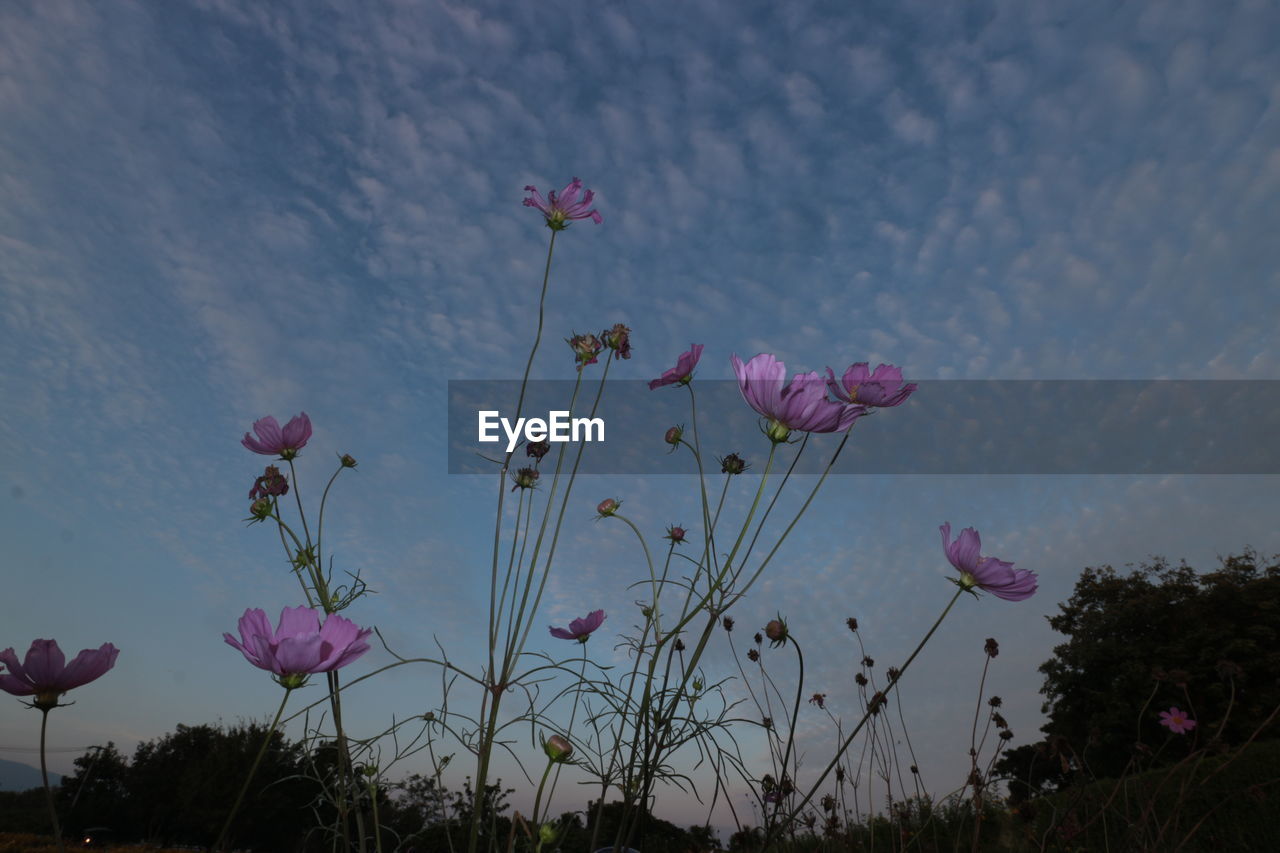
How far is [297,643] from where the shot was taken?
3.91 feet

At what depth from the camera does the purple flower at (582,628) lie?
2.23 meters

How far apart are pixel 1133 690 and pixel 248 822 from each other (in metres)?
21.3

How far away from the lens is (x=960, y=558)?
1757 mm

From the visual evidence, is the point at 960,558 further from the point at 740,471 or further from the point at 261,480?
the point at 261,480

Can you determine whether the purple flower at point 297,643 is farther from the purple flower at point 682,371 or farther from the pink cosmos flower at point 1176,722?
the pink cosmos flower at point 1176,722

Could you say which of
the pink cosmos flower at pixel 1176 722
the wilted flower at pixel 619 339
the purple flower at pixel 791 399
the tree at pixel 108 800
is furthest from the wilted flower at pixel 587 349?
the tree at pixel 108 800

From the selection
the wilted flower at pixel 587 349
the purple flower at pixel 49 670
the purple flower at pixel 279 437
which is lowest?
the purple flower at pixel 49 670

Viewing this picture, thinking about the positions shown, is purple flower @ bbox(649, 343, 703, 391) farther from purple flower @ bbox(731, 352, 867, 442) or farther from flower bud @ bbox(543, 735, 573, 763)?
flower bud @ bbox(543, 735, 573, 763)

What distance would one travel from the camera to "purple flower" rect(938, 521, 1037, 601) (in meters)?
1.73

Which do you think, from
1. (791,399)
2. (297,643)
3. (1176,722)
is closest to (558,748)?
(297,643)

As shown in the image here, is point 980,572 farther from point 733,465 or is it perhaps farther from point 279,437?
point 279,437

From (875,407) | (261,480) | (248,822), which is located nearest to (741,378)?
(875,407)

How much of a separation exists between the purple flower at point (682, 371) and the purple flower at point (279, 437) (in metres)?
0.94

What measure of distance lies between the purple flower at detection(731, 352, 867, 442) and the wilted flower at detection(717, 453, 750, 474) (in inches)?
22.0
